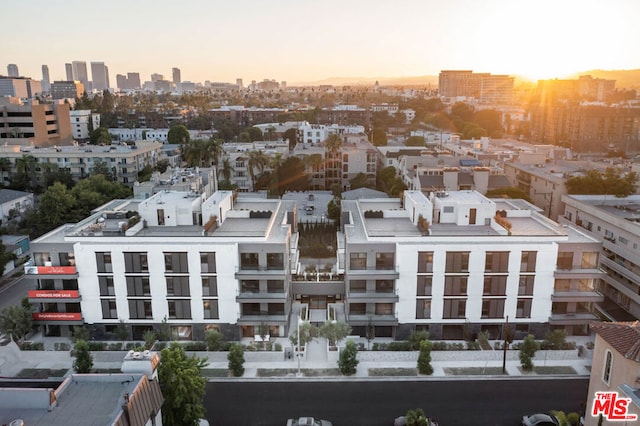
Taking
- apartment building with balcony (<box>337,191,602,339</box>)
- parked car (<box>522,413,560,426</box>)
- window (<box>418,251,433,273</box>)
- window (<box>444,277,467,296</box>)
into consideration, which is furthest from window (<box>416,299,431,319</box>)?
parked car (<box>522,413,560,426</box>)

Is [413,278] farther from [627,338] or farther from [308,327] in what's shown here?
[627,338]

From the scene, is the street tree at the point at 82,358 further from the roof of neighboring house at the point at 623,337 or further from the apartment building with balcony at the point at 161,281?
the roof of neighboring house at the point at 623,337

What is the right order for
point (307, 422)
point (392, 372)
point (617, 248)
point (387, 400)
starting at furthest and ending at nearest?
point (617, 248)
point (392, 372)
point (387, 400)
point (307, 422)

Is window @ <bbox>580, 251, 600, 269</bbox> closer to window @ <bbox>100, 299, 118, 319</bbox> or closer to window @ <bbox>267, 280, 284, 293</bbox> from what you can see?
window @ <bbox>267, 280, 284, 293</bbox>

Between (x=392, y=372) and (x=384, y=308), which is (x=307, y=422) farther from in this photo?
(x=384, y=308)

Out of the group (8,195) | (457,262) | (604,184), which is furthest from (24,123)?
(604,184)

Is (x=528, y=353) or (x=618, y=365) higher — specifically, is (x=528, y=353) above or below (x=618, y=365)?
below
